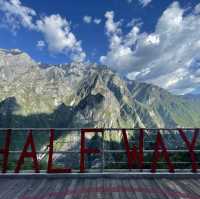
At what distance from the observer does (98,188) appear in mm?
7512

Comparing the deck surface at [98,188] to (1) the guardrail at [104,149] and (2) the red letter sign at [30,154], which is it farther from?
(1) the guardrail at [104,149]

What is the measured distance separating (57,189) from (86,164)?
2.24 m

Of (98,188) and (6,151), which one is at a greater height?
(6,151)

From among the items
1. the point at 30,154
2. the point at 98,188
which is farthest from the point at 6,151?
the point at 98,188

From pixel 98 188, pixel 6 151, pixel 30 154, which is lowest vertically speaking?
pixel 98 188

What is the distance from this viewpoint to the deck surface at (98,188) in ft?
22.3

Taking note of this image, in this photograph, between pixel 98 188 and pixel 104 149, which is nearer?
pixel 98 188

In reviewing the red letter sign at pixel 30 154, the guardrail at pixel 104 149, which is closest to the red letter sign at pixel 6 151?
the guardrail at pixel 104 149

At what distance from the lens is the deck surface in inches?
267

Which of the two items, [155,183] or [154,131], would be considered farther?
[154,131]

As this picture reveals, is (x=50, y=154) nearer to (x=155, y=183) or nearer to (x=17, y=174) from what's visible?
(x=17, y=174)

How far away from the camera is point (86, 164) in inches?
375

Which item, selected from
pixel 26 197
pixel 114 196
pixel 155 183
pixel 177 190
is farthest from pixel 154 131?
pixel 26 197

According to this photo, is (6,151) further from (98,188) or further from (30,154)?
(98,188)
